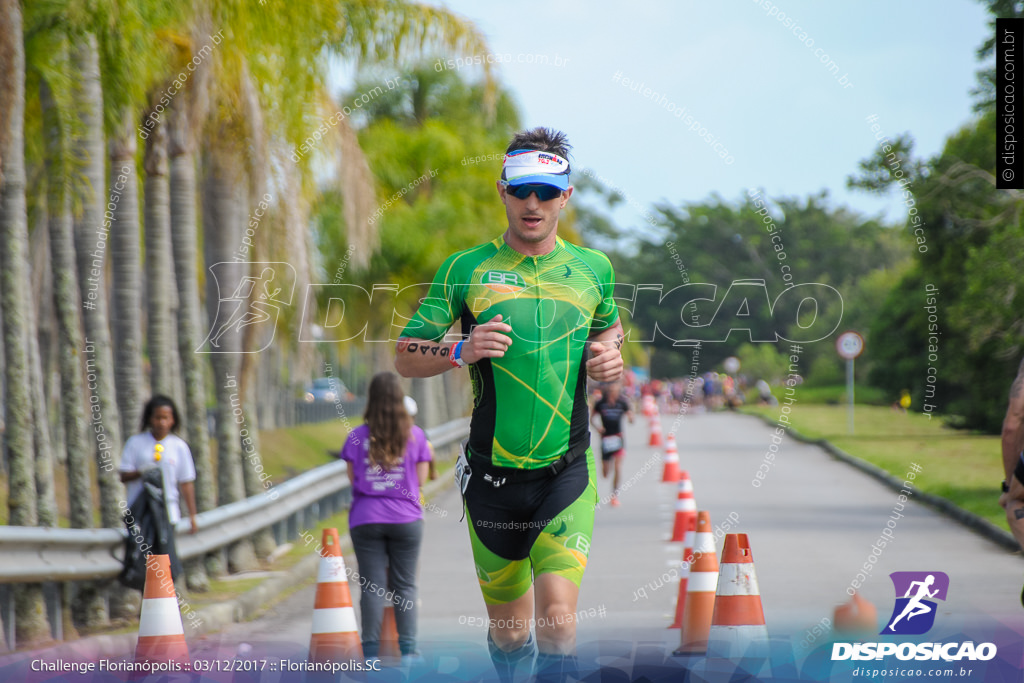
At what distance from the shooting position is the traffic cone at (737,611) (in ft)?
19.7

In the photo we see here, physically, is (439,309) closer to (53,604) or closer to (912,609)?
(912,609)

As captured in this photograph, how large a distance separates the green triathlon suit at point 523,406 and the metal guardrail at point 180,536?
11.4ft

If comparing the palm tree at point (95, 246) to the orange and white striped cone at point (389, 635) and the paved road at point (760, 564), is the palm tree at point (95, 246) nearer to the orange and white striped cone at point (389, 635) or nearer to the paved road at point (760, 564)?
the paved road at point (760, 564)

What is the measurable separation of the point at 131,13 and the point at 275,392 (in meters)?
19.5

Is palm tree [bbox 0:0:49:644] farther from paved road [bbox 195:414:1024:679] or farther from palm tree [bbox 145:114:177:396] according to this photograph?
palm tree [bbox 145:114:177:396]

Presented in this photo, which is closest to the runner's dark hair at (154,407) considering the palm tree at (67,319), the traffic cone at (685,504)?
the palm tree at (67,319)

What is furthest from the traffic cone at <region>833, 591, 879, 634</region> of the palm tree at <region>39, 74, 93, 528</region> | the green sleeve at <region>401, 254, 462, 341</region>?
the palm tree at <region>39, 74, 93, 528</region>

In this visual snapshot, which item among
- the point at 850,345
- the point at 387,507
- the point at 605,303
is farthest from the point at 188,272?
the point at 850,345

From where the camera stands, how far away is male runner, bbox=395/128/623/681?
4.80 m

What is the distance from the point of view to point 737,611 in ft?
19.9

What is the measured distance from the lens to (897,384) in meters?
50.9

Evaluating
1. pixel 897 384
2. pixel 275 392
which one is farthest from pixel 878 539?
pixel 897 384

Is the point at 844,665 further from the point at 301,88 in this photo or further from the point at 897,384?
the point at 897,384

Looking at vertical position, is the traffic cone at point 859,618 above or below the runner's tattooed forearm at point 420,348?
below
